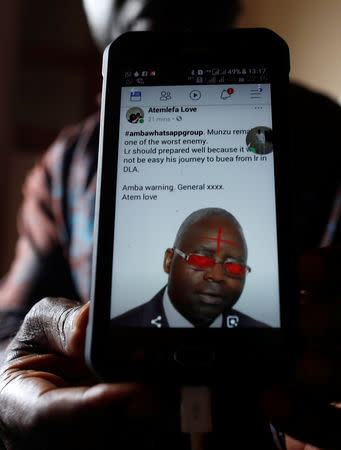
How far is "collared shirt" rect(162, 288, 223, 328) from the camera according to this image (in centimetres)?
27

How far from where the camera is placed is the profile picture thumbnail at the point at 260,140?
29 centimetres

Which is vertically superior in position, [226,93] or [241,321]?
[226,93]

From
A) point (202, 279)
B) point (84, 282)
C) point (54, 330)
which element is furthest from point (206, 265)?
point (84, 282)

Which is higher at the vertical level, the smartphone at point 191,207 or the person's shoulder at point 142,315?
the smartphone at point 191,207

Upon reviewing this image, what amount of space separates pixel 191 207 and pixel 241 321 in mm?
88

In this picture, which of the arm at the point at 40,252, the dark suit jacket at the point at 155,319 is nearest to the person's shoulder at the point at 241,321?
the dark suit jacket at the point at 155,319

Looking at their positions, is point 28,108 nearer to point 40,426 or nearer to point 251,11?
point 251,11

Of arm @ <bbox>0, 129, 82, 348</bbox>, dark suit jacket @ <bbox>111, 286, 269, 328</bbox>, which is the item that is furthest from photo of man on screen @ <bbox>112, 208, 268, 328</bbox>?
arm @ <bbox>0, 129, 82, 348</bbox>

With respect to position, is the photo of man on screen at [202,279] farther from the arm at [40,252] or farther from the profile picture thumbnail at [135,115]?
the arm at [40,252]

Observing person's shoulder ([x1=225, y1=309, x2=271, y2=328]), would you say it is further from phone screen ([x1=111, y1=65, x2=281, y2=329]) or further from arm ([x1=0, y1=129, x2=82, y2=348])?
arm ([x1=0, y1=129, x2=82, y2=348])

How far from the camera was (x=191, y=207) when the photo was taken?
11.3 inches

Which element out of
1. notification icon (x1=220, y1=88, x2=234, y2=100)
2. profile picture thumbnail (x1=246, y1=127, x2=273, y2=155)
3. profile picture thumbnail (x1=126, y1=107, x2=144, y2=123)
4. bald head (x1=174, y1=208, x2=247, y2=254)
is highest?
notification icon (x1=220, y1=88, x2=234, y2=100)

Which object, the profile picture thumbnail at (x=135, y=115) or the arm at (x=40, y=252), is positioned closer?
the profile picture thumbnail at (x=135, y=115)

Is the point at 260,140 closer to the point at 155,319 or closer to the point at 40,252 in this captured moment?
the point at 155,319
